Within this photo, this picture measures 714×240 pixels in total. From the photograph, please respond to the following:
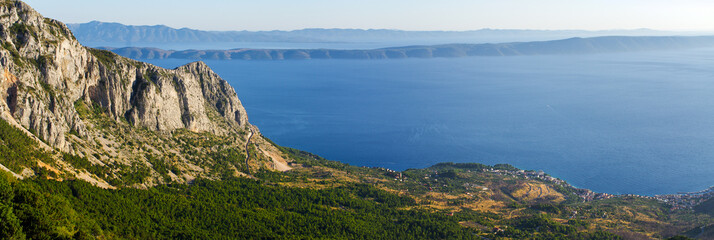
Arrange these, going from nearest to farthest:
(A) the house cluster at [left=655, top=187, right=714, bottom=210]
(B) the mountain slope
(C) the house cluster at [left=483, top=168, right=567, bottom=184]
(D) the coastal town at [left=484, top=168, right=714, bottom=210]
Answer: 1. (B) the mountain slope
2. (A) the house cluster at [left=655, top=187, right=714, bottom=210]
3. (D) the coastal town at [left=484, top=168, right=714, bottom=210]
4. (C) the house cluster at [left=483, top=168, right=567, bottom=184]

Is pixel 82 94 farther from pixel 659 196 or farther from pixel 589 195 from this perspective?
pixel 659 196

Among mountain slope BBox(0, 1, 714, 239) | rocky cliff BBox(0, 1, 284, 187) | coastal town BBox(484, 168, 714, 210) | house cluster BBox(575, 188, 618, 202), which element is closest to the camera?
mountain slope BBox(0, 1, 714, 239)

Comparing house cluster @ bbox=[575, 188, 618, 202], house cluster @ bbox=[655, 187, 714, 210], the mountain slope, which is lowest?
house cluster @ bbox=[575, 188, 618, 202]

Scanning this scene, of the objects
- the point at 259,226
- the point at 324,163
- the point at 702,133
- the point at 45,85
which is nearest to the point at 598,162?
the point at 702,133

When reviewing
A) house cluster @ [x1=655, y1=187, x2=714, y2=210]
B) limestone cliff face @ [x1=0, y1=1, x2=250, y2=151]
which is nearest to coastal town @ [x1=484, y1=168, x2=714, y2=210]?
house cluster @ [x1=655, y1=187, x2=714, y2=210]

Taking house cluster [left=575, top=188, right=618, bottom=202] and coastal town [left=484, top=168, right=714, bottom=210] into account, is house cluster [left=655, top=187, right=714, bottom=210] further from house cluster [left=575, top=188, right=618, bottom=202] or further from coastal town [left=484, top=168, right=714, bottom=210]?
house cluster [left=575, top=188, right=618, bottom=202]

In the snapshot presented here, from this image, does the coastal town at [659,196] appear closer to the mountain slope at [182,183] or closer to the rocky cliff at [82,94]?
the mountain slope at [182,183]
